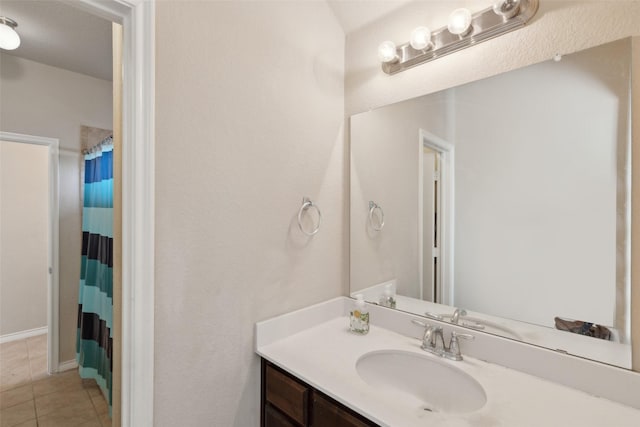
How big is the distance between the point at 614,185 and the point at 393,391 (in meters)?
1.05

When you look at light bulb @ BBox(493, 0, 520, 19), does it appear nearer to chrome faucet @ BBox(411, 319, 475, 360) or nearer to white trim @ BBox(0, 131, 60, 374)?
chrome faucet @ BBox(411, 319, 475, 360)

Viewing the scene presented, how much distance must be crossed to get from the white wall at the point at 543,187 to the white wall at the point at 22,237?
12.6 feet

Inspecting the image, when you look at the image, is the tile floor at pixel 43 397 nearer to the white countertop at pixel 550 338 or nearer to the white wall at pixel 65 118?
the white wall at pixel 65 118

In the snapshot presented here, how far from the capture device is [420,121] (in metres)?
1.39

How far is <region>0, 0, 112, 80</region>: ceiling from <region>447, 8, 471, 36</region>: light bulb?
1.75 meters

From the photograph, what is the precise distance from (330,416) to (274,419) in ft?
1.17

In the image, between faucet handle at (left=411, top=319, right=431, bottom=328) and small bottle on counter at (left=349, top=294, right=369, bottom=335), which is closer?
faucet handle at (left=411, top=319, right=431, bottom=328)

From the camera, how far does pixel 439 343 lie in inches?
49.1

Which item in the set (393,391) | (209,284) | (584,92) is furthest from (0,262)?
(584,92)

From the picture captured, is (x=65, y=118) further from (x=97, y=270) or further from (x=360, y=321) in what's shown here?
(x=360, y=321)

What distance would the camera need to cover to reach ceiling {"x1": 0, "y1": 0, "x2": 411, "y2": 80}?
5.02 feet

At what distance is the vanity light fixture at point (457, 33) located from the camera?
42.4 inches

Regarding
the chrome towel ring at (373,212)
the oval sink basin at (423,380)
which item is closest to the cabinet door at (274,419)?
the oval sink basin at (423,380)

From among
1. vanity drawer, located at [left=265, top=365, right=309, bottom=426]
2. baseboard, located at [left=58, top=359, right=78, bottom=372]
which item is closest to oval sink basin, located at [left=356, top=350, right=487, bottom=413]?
vanity drawer, located at [left=265, top=365, right=309, bottom=426]
